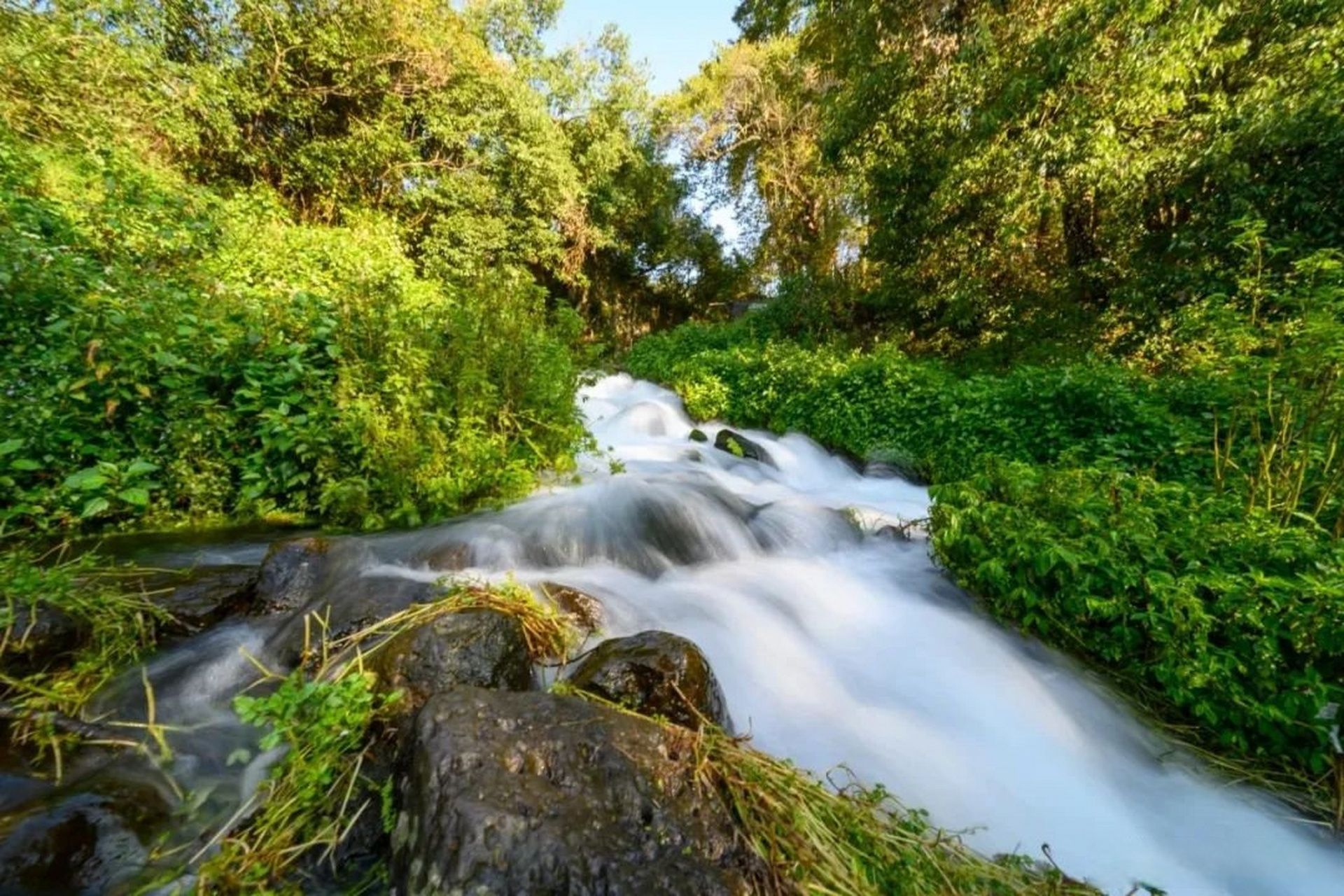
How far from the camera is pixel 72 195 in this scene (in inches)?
225

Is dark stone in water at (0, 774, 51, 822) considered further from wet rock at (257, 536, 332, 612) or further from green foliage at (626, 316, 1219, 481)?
green foliage at (626, 316, 1219, 481)

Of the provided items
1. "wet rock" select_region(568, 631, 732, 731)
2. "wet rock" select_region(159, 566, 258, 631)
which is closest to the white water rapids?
"wet rock" select_region(568, 631, 732, 731)

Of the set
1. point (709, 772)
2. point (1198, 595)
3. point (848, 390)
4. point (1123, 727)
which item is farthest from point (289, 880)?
point (848, 390)

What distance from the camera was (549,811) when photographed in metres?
1.44

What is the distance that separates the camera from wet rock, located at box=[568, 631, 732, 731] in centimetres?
212

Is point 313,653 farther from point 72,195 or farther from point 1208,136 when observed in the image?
point 1208,136

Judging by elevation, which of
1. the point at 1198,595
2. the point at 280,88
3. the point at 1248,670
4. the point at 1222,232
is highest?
the point at 280,88

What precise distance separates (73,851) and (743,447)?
274 inches

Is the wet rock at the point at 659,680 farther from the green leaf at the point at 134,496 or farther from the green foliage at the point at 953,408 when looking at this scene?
the green foliage at the point at 953,408

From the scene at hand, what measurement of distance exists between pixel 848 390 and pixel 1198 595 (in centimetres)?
561

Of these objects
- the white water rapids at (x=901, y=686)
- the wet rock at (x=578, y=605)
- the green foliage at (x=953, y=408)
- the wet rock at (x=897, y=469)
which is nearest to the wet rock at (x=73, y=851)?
the wet rock at (x=578, y=605)

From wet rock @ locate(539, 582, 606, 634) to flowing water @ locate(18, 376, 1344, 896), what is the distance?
0.37 feet

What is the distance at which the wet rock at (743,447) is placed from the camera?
7.56m

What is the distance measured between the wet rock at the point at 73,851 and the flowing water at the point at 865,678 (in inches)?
10.3
